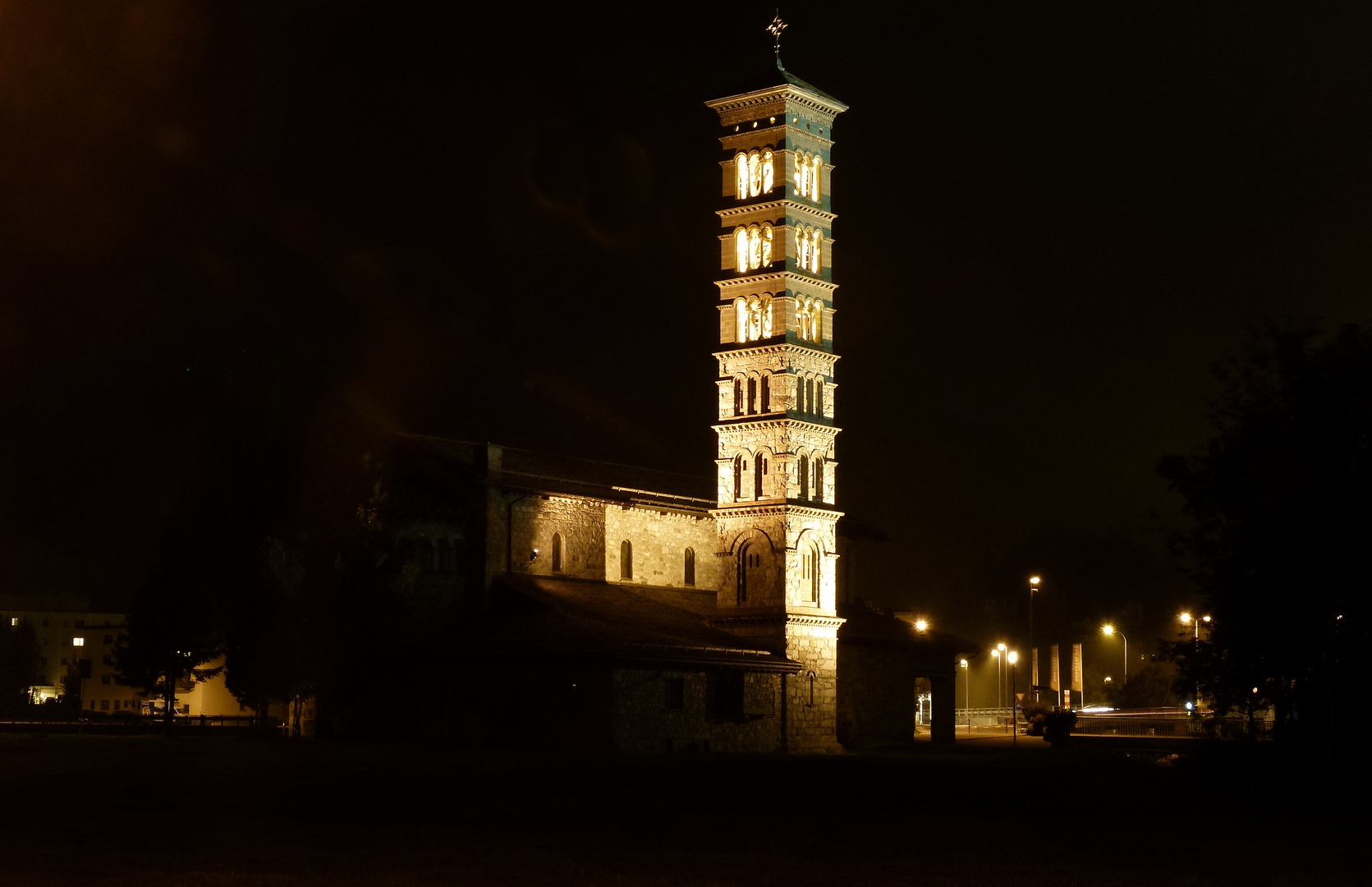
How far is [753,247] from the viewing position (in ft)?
212

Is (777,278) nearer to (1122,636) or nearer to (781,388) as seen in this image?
(781,388)

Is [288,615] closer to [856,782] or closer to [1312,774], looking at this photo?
[856,782]

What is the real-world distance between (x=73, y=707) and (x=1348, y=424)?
3375 inches

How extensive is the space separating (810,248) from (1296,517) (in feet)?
108

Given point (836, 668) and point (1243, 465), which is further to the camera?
point (836, 668)

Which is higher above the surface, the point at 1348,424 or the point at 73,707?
the point at 1348,424

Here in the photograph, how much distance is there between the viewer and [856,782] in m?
36.2

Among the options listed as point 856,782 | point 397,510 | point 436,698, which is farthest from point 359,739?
point 856,782

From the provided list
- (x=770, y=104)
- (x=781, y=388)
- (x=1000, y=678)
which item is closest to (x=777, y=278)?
(x=781, y=388)

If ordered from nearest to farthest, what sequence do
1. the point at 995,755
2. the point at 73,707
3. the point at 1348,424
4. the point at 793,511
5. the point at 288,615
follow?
the point at 1348,424
the point at 288,615
the point at 995,755
the point at 793,511
the point at 73,707

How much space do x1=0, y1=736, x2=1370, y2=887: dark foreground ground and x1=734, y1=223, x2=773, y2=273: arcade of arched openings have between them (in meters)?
24.5

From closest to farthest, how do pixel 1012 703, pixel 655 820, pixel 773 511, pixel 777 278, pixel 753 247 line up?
pixel 655 820, pixel 773 511, pixel 777 278, pixel 753 247, pixel 1012 703

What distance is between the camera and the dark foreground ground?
21.8 metres

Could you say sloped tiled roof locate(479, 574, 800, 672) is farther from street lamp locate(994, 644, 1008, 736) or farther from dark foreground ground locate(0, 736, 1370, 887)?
street lamp locate(994, 644, 1008, 736)
